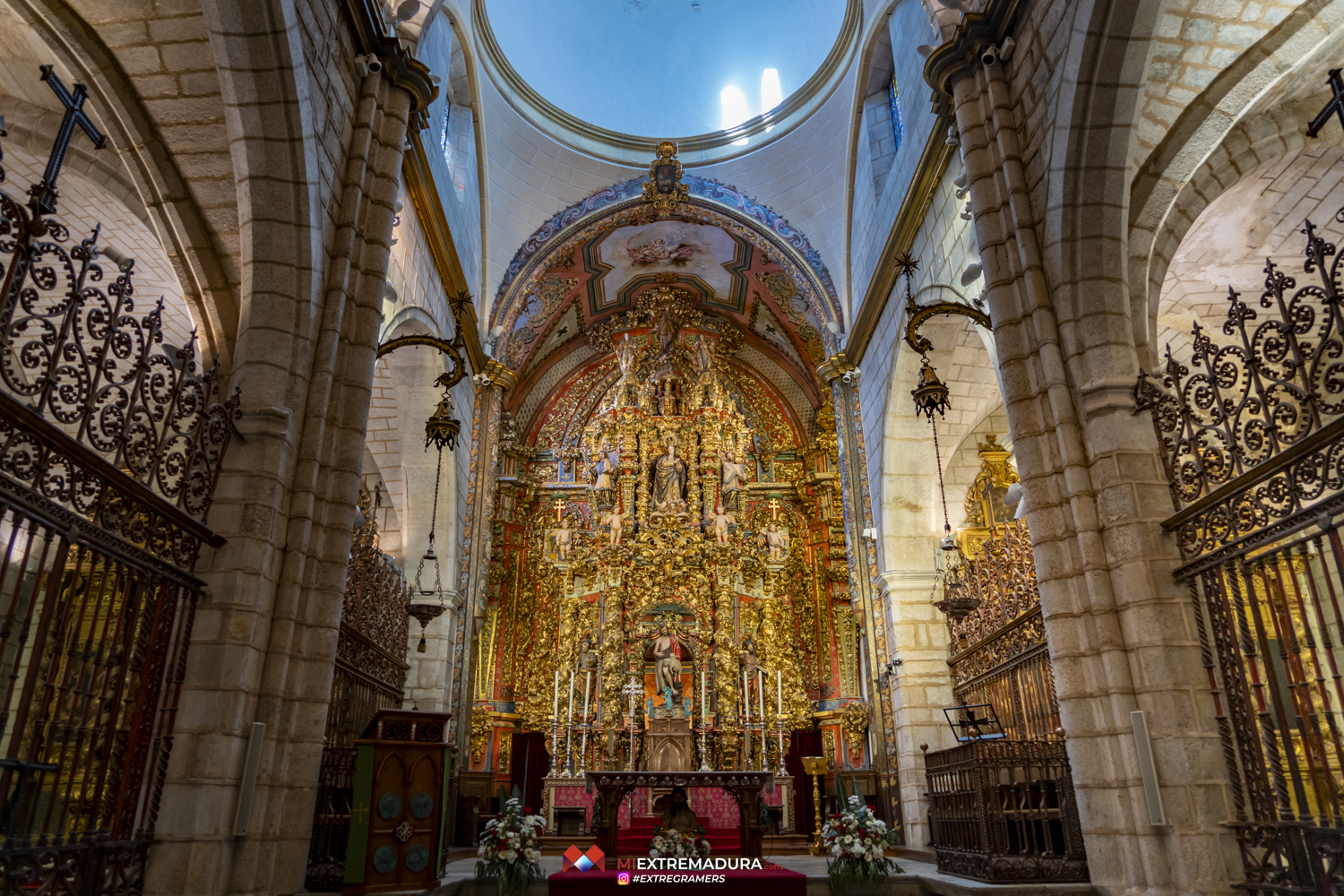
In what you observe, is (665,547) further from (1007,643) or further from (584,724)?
(1007,643)

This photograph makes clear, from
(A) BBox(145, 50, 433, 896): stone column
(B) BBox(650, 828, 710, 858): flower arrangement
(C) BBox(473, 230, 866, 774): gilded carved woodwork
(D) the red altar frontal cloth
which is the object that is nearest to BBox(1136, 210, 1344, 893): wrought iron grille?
(D) the red altar frontal cloth

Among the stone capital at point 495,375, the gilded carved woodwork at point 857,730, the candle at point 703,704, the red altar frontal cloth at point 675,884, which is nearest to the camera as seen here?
the red altar frontal cloth at point 675,884

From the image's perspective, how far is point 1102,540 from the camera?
21.4 ft

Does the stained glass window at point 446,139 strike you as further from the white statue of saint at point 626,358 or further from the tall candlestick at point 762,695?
the tall candlestick at point 762,695

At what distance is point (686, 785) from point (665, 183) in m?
10.2

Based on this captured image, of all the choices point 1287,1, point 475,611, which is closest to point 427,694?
point 475,611

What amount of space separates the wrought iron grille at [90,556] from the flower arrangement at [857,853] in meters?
5.15

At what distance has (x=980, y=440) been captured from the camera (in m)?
14.3

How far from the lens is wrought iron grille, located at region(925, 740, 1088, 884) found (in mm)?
7078

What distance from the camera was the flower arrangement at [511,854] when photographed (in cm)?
745

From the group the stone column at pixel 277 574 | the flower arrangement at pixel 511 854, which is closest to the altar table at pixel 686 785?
the flower arrangement at pixel 511 854

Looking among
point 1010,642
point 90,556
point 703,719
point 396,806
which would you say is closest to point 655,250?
point 703,719

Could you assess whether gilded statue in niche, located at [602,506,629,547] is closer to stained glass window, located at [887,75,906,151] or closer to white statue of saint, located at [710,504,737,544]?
white statue of saint, located at [710,504,737,544]

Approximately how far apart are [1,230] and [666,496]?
13.9m
